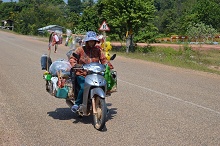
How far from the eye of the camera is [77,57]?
673cm

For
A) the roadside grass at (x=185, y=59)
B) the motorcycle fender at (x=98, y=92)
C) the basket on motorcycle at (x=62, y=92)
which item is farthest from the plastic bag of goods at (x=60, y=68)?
the roadside grass at (x=185, y=59)

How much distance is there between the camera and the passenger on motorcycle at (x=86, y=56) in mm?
→ 6770

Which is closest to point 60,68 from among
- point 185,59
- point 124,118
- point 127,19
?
point 124,118

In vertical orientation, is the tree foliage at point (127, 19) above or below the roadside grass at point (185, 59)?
above

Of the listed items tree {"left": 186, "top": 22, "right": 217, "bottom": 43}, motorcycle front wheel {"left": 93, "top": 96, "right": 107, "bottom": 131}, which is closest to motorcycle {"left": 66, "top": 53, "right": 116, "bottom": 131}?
motorcycle front wheel {"left": 93, "top": 96, "right": 107, "bottom": 131}

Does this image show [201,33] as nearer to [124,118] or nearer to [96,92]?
[124,118]

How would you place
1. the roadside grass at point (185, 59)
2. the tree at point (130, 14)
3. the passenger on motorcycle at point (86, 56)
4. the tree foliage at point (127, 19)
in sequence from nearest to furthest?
the passenger on motorcycle at point (86, 56), the roadside grass at point (185, 59), the tree at point (130, 14), the tree foliage at point (127, 19)

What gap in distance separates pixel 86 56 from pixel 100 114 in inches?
49.8

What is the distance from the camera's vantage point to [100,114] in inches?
254

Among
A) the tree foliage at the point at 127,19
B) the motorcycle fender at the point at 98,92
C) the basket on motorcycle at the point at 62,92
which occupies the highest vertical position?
the tree foliage at the point at 127,19

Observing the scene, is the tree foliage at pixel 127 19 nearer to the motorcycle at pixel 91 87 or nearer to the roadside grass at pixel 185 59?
the roadside grass at pixel 185 59

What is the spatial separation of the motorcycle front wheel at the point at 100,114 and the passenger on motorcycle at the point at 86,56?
447 millimetres

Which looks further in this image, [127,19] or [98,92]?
[127,19]

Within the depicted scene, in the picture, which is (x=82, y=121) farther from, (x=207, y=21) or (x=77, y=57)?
(x=207, y=21)
